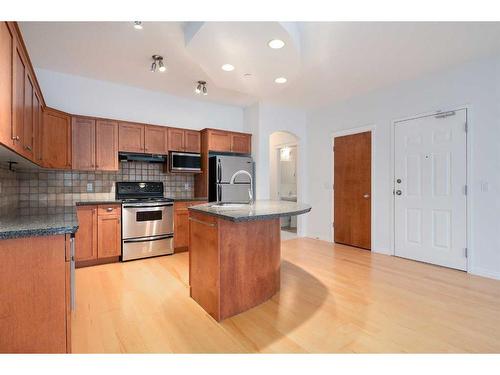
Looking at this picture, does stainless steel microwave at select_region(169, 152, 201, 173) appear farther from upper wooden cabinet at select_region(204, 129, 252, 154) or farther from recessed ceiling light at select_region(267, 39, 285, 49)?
recessed ceiling light at select_region(267, 39, 285, 49)

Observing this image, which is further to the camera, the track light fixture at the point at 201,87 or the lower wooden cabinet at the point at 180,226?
the lower wooden cabinet at the point at 180,226

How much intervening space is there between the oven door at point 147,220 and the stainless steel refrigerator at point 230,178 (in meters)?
0.80

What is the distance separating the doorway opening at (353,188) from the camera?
14.5 feet

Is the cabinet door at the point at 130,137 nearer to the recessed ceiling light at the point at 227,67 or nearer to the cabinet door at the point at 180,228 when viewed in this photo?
the cabinet door at the point at 180,228

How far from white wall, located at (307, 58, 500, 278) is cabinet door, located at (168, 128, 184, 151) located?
8.71 ft

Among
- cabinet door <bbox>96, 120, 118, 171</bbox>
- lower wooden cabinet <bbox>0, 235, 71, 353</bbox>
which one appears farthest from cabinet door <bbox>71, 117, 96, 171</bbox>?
lower wooden cabinet <bbox>0, 235, 71, 353</bbox>

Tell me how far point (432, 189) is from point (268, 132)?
2.78 meters

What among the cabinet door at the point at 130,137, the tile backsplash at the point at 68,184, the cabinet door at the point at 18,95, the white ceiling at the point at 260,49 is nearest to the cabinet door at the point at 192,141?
the tile backsplash at the point at 68,184

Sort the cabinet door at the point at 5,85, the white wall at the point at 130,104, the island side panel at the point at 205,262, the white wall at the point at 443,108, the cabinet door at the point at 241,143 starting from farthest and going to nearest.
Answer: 1. the cabinet door at the point at 241,143
2. the white wall at the point at 130,104
3. the white wall at the point at 443,108
4. the island side panel at the point at 205,262
5. the cabinet door at the point at 5,85

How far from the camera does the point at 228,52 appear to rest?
2.47 metres

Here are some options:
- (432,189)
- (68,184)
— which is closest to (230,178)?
(68,184)

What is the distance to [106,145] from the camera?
12.5 ft

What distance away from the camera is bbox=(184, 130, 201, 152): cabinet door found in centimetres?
454
